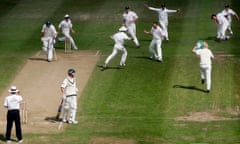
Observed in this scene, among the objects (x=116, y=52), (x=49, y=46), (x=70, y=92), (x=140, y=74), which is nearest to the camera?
(x=70, y=92)

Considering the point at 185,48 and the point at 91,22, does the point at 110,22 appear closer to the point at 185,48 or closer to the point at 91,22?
the point at 91,22

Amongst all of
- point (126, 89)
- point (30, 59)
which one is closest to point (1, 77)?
point (30, 59)

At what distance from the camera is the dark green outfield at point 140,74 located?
27.0m

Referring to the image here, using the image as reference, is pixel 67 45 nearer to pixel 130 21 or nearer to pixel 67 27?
pixel 67 27

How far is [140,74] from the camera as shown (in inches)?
1363

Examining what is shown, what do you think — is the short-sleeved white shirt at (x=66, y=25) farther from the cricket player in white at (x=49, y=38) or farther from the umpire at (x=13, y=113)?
the umpire at (x=13, y=113)

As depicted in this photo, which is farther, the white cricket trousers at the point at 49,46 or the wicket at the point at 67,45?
the wicket at the point at 67,45

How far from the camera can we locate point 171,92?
104 feet

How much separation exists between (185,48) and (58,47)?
6902 mm

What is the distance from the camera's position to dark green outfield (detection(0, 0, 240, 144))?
27031mm

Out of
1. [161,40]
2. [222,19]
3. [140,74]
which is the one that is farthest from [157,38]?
[222,19]

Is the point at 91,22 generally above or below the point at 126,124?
above

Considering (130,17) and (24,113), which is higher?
(130,17)

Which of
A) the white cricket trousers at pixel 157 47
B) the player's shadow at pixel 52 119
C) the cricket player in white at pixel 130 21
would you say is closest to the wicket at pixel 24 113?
the player's shadow at pixel 52 119
